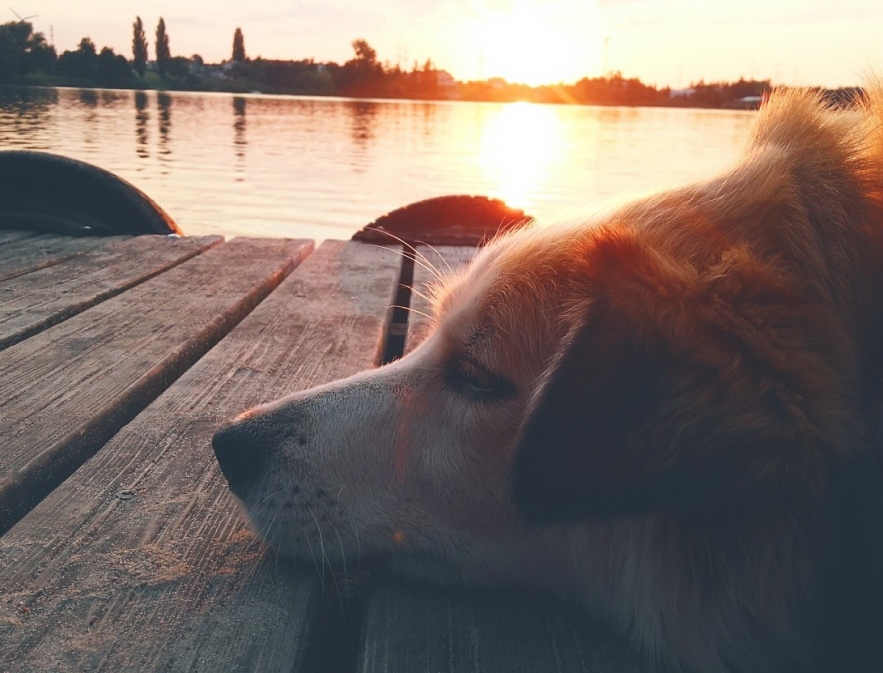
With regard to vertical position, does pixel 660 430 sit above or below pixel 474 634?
above

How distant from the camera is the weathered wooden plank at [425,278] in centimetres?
251

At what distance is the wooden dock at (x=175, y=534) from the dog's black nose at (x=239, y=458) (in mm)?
72

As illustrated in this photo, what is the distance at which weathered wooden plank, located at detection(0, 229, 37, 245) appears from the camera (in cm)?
440

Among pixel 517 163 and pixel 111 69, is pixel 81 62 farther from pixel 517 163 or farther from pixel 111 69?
pixel 517 163

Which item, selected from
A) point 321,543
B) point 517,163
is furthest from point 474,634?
point 517,163

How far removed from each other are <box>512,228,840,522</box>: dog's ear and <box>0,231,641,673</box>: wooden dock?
0.95ft

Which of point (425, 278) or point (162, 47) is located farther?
point (162, 47)

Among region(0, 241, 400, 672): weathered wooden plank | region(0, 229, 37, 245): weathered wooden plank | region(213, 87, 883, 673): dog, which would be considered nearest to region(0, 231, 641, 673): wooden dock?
region(0, 241, 400, 672): weathered wooden plank

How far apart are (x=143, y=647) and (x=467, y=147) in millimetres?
27572

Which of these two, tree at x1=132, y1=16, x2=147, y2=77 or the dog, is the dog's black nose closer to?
the dog

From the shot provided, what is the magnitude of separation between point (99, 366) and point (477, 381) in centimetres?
138

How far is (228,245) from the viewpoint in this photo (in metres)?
4.52

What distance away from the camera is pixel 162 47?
83875 millimetres

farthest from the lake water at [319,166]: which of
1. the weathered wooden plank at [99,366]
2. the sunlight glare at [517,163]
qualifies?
the weathered wooden plank at [99,366]
